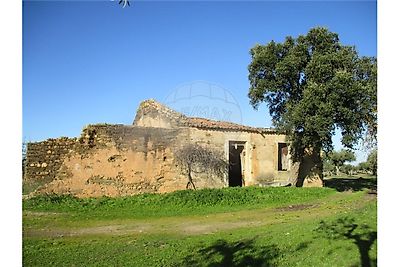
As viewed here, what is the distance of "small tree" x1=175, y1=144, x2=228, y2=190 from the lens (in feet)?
49.6

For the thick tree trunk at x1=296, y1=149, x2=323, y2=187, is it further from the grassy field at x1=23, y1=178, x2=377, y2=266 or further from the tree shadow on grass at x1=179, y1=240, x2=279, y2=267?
the tree shadow on grass at x1=179, y1=240, x2=279, y2=267

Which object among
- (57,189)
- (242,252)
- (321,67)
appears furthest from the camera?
(321,67)

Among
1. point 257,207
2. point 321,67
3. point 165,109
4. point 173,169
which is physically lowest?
point 257,207

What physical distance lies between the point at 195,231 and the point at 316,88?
900 centimetres

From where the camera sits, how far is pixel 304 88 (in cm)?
1603

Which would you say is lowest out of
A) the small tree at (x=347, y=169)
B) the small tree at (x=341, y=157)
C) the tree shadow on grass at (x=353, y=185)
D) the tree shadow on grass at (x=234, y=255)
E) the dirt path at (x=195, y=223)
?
the small tree at (x=347, y=169)

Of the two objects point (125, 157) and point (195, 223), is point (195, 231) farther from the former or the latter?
point (125, 157)

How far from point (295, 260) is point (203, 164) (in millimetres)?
10198

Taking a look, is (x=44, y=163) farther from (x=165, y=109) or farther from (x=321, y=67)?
(x=321, y=67)

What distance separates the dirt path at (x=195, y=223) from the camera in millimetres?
8664

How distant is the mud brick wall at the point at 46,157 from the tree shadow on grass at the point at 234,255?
8190mm

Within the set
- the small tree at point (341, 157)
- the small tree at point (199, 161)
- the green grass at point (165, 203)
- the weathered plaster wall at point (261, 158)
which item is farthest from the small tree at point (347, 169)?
the small tree at point (199, 161)

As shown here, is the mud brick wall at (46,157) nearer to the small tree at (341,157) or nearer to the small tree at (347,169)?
the small tree at (341,157)
